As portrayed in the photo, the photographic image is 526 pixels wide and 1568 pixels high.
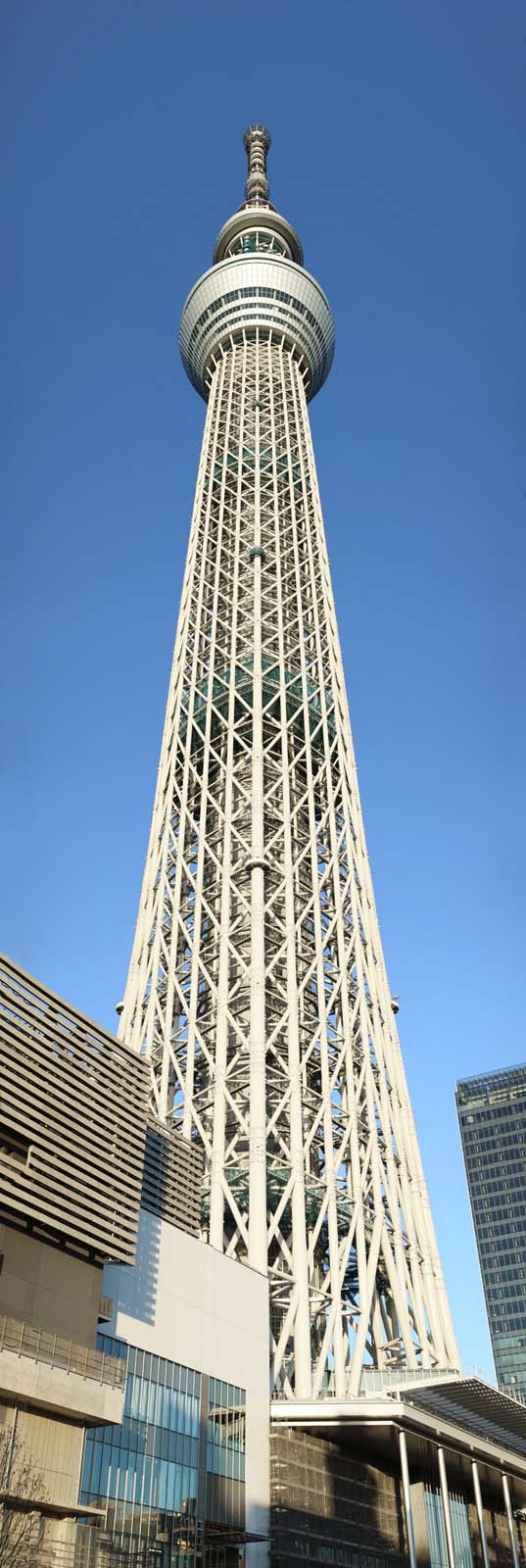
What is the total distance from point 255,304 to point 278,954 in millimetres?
58987

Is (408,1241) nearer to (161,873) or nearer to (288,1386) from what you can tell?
(288,1386)

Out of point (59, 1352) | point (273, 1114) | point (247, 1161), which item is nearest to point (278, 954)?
point (273, 1114)

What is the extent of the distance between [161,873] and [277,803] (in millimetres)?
7794

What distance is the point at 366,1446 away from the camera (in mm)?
47406

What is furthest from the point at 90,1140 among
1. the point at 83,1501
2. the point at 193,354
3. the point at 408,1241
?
the point at 193,354

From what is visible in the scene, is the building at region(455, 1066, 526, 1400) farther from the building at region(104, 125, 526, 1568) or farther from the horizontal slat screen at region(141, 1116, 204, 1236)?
the horizontal slat screen at region(141, 1116, 204, 1236)

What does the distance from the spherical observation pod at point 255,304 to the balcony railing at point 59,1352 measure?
8388 cm

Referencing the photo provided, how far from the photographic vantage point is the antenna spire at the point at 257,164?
116875 mm

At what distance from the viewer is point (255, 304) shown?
99.9 metres

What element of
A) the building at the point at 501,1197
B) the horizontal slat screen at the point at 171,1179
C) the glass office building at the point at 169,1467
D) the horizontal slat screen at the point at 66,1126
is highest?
the building at the point at 501,1197

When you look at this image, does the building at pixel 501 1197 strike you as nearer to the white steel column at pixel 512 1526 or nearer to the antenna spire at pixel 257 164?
the white steel column at pixel 512 1526

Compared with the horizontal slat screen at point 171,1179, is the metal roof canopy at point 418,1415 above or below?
below

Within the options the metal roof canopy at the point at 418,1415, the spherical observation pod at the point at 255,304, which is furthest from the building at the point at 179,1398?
the spherical observation pod at the point at 255,304

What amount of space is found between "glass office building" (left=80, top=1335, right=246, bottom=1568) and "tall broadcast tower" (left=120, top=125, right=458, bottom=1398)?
8.30 meters
